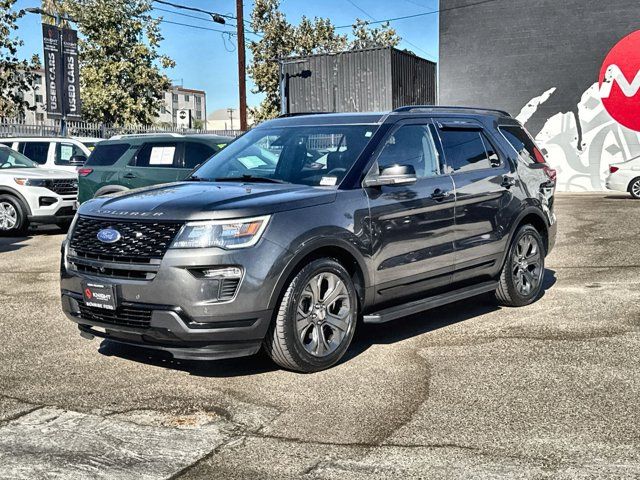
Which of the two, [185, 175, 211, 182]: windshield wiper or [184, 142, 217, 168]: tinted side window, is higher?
[184, 142, 217, 168]: tinted side window

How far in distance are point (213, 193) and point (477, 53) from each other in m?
22.8

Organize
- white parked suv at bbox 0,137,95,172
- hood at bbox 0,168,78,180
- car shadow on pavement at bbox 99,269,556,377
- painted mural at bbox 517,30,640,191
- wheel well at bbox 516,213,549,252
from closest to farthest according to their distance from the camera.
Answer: car shadow on pavement at bbox 99,269,556,377, wheel well at bbox 516,213,549,252, hood at bbox 0,168,78,180, white parked suv at bbox 0,137,95,172, painted mural at bbox 517,30,640,191

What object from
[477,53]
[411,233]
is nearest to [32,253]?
[411,233]

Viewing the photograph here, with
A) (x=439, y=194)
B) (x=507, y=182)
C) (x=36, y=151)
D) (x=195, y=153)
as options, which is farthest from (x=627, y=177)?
(x=439, y=194)

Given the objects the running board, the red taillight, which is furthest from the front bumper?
the red taillight

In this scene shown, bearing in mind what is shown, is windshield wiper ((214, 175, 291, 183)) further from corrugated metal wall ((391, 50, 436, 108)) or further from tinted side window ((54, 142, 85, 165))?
corrugated metal wall ((391, 50, 436, 108))

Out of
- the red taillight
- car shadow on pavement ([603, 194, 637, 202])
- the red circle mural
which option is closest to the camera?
the red taillight

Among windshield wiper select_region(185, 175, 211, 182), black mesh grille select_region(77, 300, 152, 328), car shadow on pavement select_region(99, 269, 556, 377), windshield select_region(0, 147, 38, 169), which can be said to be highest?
windshield select_region(0, 147, 38, 169)

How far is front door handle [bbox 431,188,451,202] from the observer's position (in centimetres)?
649

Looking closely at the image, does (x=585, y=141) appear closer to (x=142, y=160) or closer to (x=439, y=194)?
(x=142, y=160)

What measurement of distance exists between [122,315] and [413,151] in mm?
2714

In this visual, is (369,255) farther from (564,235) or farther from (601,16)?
(601,16)

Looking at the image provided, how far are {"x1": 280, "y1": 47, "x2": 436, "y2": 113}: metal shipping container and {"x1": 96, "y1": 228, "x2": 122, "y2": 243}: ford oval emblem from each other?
849 inches

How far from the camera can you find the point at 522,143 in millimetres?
7992
